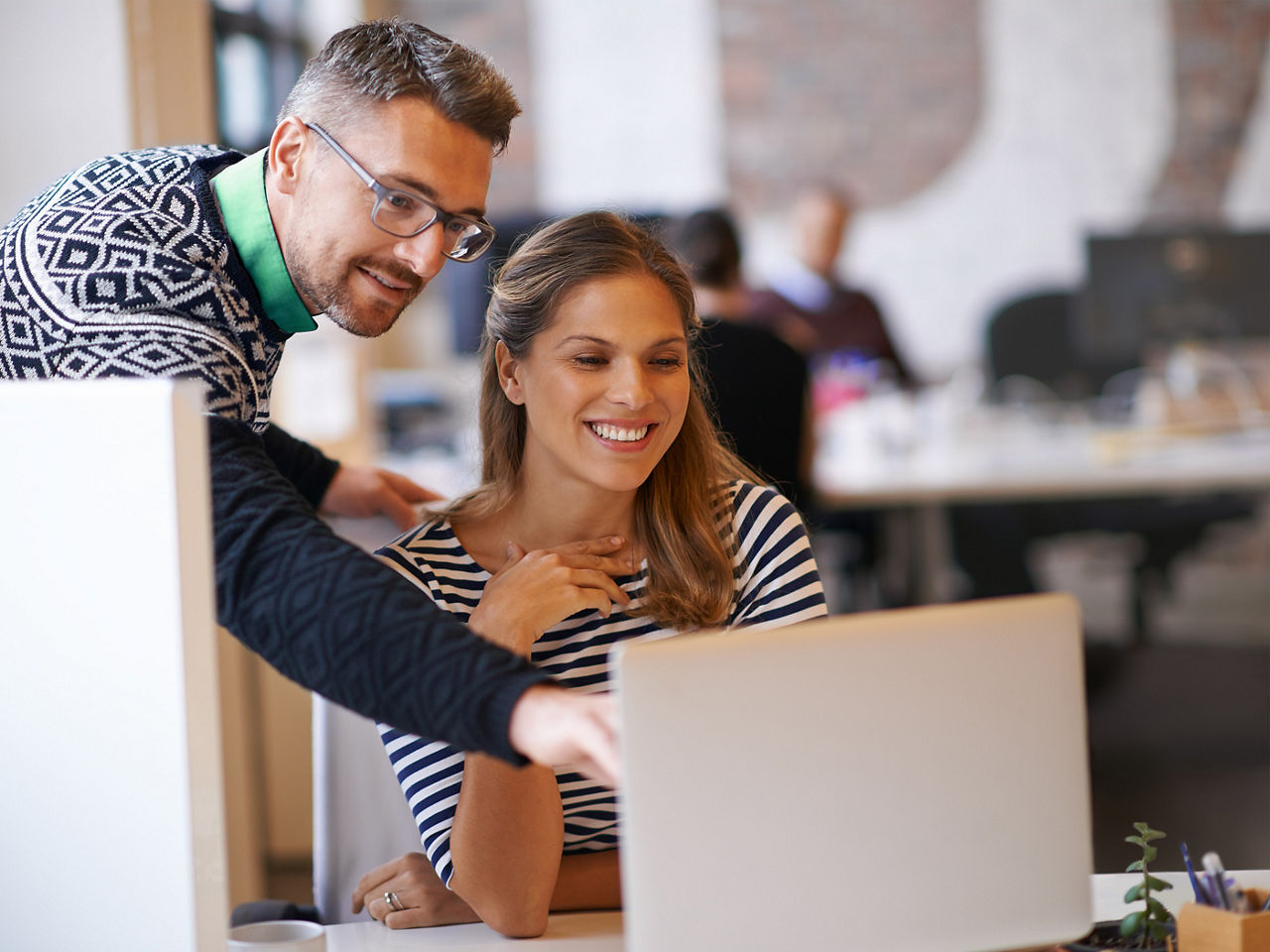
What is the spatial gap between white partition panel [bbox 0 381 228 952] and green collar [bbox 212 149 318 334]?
40 centimetres

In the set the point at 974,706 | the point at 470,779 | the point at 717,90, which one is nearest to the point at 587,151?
the point at 717,90

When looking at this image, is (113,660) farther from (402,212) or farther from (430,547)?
(430,547)

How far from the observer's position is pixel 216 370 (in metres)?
1.04

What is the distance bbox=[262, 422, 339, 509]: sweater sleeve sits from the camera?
64.9 inches

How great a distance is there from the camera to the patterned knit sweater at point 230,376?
0.81 meters

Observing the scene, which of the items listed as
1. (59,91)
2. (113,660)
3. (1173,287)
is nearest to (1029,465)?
(1173,287)

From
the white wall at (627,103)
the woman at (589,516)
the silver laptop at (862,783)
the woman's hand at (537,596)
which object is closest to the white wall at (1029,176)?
the white wall at (627,103)

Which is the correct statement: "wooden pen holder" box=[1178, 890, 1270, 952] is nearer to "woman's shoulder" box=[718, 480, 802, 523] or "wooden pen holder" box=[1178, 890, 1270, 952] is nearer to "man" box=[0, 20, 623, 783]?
"man" box=[0, 20, 623, 783]

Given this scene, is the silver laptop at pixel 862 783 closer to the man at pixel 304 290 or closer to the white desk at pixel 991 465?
the man at pixel 304 290

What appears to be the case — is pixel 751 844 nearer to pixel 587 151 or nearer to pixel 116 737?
pixel 116 737

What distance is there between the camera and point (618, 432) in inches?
58.7

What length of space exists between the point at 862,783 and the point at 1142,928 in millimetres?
320

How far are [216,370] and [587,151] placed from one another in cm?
529

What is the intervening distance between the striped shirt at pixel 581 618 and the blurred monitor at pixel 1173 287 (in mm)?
2680
